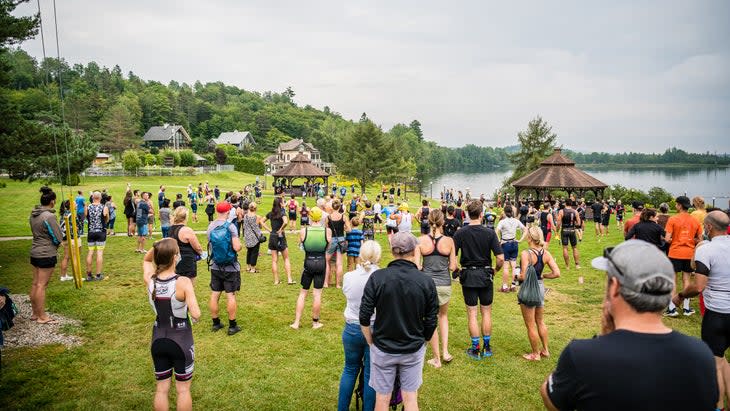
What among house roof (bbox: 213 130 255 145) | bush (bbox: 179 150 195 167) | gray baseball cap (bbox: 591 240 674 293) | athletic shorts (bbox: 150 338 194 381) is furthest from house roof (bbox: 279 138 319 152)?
gray baseball cap (bbox: 591 240 674 293)

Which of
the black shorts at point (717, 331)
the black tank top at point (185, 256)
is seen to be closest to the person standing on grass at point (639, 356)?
the black shorts at point (717, 331)

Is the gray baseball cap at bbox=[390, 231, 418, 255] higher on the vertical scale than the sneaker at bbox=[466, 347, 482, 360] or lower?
higher

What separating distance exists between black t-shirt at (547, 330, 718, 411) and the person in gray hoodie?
27.0 ft

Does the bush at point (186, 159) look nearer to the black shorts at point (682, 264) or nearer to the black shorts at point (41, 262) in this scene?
the black shorts at point (41, 262)

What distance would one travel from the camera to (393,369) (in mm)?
3779

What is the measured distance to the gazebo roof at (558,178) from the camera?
24.9m

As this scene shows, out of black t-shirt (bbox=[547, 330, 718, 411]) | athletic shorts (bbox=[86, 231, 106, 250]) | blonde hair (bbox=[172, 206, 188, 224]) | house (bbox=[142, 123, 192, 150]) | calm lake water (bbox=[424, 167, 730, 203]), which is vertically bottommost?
calm lake water (bbox=[424, 167, 730, 203])

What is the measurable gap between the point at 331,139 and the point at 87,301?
91.8 metres

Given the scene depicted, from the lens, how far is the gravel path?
6.50 m

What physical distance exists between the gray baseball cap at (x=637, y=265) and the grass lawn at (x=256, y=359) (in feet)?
12.2

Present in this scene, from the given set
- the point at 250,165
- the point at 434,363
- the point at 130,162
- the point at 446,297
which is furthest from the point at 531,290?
the point at 250,165

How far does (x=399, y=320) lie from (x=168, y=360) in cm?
237

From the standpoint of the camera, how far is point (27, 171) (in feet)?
38.1

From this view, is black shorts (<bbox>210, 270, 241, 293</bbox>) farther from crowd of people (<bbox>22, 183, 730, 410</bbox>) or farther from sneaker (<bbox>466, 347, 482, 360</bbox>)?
sneaker (<bbox>466, 347, 482, 360</bbox>)
